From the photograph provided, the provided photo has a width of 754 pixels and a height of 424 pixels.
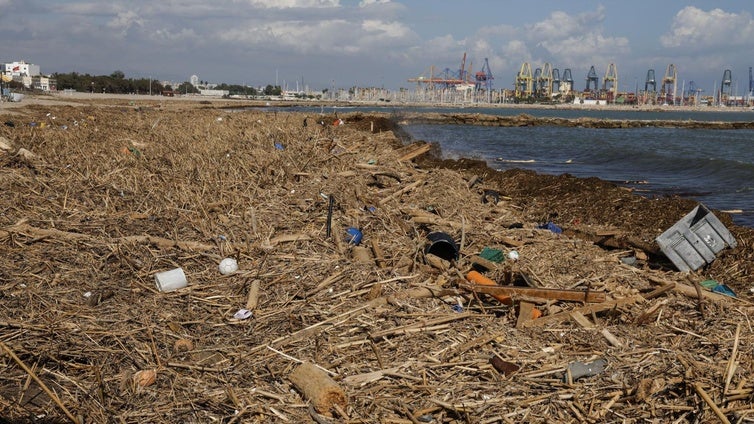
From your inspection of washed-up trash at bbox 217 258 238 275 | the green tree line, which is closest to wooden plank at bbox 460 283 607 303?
washed-up trash at bbox 217 258 238 275

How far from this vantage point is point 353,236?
6.36 meters

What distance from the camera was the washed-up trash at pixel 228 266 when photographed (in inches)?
213

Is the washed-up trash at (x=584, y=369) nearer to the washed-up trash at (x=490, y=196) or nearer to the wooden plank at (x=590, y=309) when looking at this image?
the wooden plank at (x=590, y=309)

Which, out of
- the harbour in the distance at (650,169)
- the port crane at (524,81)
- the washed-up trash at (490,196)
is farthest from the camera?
the port crane at (524,81)

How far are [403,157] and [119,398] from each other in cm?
1106

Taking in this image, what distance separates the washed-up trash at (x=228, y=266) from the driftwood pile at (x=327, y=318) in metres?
0.08

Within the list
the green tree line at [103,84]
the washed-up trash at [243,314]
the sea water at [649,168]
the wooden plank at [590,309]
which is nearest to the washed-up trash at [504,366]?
the wooden plank at [590,309]

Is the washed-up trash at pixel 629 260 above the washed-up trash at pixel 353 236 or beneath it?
beneath

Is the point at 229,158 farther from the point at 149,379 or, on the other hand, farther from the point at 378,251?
the point at 149,379

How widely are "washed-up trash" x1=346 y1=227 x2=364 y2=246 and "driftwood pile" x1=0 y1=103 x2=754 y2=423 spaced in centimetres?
2

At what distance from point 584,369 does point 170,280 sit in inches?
130

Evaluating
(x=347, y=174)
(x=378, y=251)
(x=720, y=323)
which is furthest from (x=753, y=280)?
(x=347, y=174)

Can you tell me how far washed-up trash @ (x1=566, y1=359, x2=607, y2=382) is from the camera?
383 cm

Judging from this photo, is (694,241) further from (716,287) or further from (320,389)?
(320,389)
